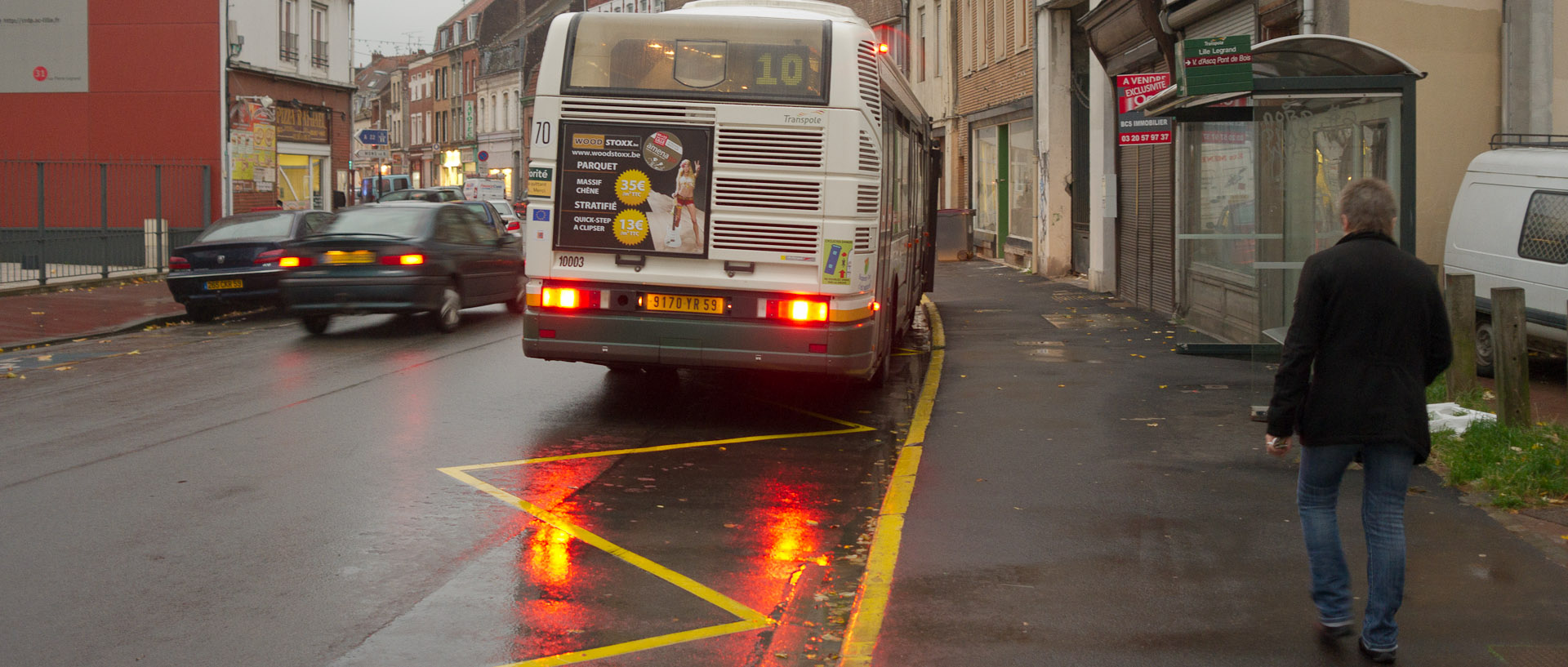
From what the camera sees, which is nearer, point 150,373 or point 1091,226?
point 150,373

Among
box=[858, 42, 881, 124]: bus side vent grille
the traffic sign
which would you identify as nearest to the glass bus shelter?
box=[858, 42, 881, 124]: bus side vent grille

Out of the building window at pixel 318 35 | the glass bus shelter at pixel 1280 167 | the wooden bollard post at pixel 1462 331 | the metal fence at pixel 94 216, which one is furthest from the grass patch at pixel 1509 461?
the building window at pixel 318 35

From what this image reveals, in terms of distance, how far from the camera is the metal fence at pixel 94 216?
23.2m

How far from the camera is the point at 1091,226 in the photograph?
22828mm

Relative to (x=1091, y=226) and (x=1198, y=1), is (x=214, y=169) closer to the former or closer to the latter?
(x=1091, y=226)

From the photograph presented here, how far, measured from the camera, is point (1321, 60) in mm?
11852

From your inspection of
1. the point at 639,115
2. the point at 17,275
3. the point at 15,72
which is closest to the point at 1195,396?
the point at 639,115

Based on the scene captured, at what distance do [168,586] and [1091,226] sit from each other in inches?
744

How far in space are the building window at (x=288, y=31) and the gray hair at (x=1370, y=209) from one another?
36.5 meters

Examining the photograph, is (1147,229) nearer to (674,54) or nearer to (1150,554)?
(674,54)

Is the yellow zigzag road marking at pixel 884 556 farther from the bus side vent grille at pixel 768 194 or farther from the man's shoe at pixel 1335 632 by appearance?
the bus side vent grille at pixel 768 194

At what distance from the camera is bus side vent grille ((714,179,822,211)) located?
9523 millimetres

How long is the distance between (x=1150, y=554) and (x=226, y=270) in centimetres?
1528

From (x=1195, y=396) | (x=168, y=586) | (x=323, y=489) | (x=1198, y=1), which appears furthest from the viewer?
(x=1198, y=1)
